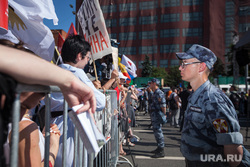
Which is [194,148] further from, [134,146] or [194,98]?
[134,146]

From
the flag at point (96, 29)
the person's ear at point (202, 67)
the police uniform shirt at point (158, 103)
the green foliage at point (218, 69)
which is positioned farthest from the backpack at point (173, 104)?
the green foliage at point (218, 69)

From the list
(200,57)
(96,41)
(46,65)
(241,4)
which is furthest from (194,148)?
(241,4)

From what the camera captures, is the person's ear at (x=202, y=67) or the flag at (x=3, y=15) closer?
the flag at (x=3, y=15)

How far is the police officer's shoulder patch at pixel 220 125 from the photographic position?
5.91 ft

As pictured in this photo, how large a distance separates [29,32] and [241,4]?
8881 millimetres

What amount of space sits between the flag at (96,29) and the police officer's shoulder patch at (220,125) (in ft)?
6.75

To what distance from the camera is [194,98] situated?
2.19 metres

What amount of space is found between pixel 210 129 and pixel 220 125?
15cm

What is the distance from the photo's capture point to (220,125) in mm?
1828

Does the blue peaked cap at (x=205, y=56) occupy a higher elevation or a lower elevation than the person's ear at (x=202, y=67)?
higher

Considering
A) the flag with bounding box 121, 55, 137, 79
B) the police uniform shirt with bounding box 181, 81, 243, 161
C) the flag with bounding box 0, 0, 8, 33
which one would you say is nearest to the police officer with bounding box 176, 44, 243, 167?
the police uniform shirt with bounding box 181, 81, 243, 161

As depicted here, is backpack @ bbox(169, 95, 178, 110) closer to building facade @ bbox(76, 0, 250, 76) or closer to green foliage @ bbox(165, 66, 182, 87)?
green foliage @ bbox(165, 66, 182, 87)

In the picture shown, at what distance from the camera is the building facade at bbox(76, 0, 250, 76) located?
4741 centimetres

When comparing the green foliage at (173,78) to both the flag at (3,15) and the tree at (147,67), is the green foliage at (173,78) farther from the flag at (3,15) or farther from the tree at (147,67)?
the flag at (3,15)
